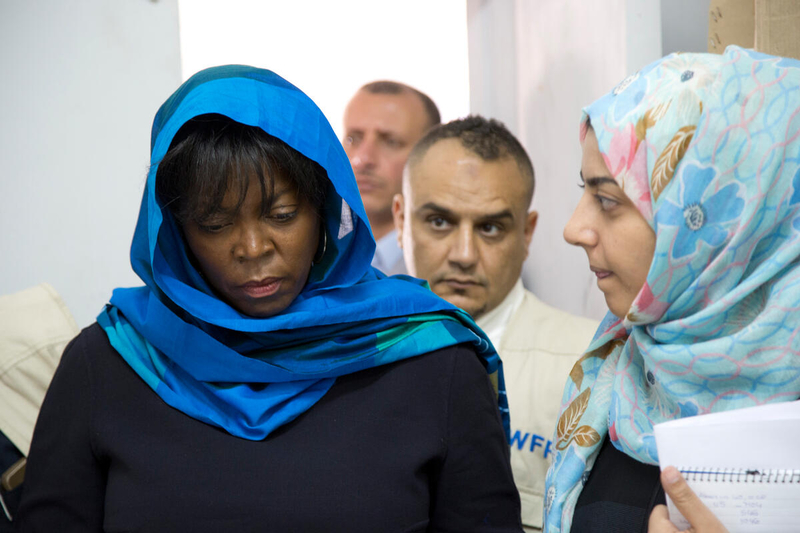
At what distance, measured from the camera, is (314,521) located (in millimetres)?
1132

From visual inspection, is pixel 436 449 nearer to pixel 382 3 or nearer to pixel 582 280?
pixel 582 280

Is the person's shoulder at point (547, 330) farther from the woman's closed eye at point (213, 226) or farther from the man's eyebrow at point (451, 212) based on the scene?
the woman's closed eye at point (213, 226)

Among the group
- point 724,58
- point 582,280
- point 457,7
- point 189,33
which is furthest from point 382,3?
point 724,58

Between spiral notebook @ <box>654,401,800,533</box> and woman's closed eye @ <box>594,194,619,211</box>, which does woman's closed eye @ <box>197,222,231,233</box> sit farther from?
spiral notebook @ <box>654,401,800,533</box>

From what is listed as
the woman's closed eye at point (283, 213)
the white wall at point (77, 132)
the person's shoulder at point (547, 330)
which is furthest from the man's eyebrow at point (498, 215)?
the white wall at point (77, 132)

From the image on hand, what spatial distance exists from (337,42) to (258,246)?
6.89ft

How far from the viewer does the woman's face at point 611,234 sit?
1.16 meters

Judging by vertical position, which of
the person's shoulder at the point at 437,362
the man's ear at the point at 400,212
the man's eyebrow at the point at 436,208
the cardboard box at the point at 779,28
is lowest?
the person's shoulder at the point at 437,362

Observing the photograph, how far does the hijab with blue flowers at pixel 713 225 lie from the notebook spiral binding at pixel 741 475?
150 mm

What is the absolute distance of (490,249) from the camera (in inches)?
83.5

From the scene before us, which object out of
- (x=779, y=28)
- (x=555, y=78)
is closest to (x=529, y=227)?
(x=555, y=78)

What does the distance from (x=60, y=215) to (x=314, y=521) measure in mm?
2100

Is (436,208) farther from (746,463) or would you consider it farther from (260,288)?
(746,463)

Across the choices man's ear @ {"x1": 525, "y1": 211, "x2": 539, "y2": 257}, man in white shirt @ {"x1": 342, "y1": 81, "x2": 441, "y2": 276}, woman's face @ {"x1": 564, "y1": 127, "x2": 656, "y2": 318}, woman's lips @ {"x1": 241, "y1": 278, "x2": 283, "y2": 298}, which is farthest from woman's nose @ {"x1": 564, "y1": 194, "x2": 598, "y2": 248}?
man in white shirt @ {"x1": 342, "y1": 81, "x2": 441, "y2": 276}
